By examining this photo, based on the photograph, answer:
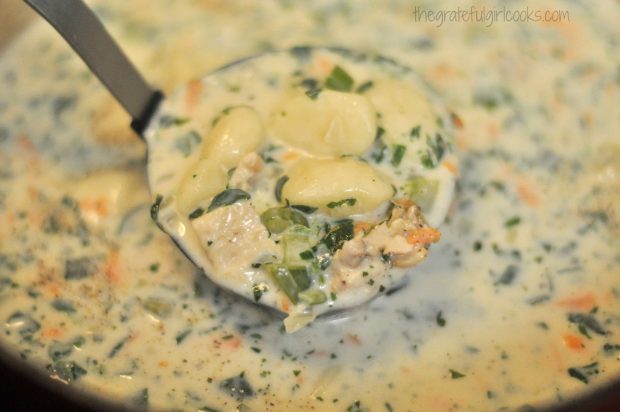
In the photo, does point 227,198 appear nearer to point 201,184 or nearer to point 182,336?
→ point 201,184

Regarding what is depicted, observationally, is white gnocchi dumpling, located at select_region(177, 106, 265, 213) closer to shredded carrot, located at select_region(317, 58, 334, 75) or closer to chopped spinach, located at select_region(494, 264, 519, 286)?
shredded carrot, located at select_region(317, 58, 334, 75)

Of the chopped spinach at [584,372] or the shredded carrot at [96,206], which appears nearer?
the chopped spinach at [584,372]

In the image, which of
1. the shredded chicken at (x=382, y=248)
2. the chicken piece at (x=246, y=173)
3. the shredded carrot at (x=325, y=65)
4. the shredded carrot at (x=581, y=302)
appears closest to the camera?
the shredded chicken at (x=382, y=248)

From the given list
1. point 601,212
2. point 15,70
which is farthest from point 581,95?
point 15,70

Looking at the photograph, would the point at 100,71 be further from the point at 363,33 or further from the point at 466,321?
the point at 466,321

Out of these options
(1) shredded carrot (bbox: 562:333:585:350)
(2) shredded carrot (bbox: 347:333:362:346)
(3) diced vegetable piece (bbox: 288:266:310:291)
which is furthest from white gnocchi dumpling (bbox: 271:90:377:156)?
(1) shredded carrot (bbox: 562:333:585:350)

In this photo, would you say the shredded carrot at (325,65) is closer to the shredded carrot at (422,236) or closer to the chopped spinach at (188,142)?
the chopped spinach at (188,142)

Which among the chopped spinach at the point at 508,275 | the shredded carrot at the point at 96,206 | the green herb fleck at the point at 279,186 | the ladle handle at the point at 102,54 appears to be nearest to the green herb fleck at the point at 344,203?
the green herb fleck at the point at 279,186

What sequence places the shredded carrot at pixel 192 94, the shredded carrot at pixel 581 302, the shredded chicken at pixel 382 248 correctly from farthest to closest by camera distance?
1. the shredded carrot at pixel 192 94
2. the shredded carrot at pixel 581 302
3. the shredded chicken at pixel 382 248
